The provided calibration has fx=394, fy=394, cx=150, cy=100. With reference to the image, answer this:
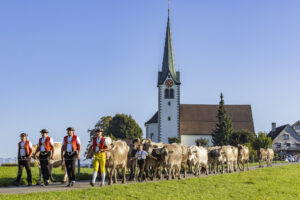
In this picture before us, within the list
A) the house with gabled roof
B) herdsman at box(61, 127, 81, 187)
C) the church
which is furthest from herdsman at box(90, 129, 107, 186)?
the house with gabled roof

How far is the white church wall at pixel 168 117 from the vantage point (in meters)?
83.1

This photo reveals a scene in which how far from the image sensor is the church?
83812 mm

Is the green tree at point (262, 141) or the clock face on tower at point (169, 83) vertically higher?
the clock face on tower at point (169, 83)

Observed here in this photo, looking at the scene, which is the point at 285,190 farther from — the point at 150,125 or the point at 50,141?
the point at 150,125

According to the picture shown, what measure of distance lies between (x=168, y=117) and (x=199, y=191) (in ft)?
224

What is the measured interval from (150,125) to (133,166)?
229 ft

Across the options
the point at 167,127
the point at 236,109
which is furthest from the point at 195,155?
the point at 236,109

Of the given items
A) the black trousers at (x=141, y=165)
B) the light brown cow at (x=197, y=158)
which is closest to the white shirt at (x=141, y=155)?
the black trousers at (x=141, y=165)

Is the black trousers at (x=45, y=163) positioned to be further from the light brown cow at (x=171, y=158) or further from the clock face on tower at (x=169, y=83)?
the clock face on tower at (x=169, y=83)

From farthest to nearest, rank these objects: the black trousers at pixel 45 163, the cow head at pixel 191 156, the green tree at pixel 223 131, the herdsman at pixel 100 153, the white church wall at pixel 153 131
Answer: the white church wall at pixel 153 131
the green tree at pixel 223 131
the cow head at pixel 191 156
the black trousers at pixel 45 163
the herdsman at pixel 100 153

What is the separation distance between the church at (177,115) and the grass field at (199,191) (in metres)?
62.1

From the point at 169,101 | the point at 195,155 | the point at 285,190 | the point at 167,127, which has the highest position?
the point at 169,101

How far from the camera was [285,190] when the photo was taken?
18250mm

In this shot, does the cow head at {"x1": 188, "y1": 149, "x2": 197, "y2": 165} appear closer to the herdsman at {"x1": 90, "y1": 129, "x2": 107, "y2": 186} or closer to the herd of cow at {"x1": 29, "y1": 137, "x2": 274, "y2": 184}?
the herd of cow at {"x1": 29, "y1": 137, "x2": 274, "y2": 184}
